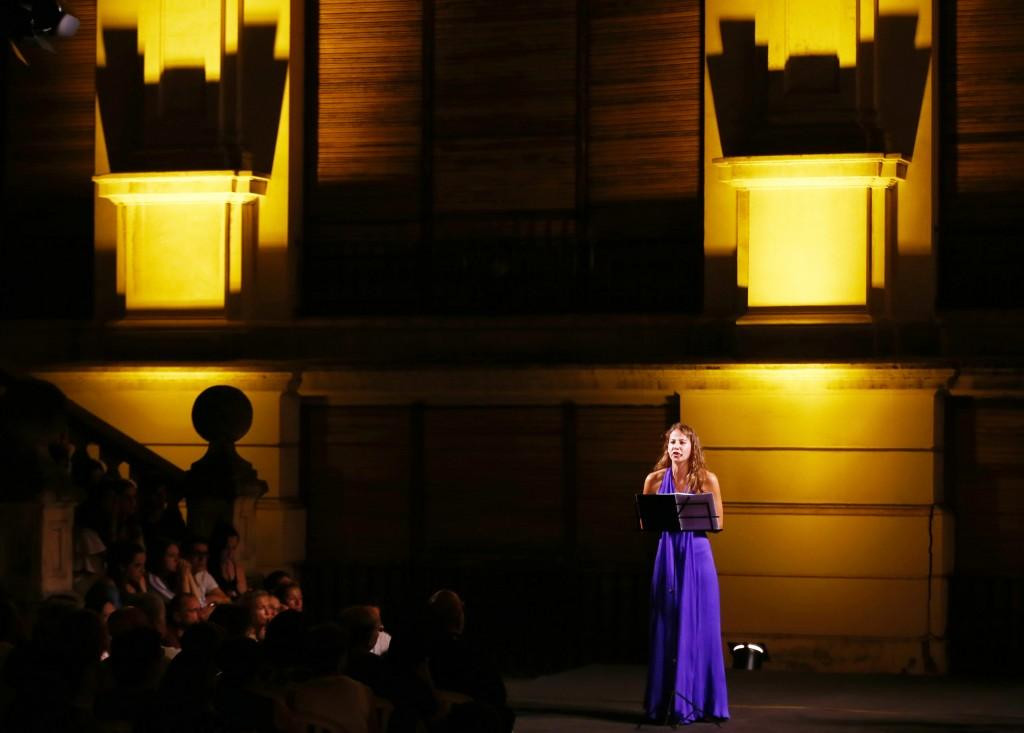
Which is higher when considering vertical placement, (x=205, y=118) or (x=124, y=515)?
(x=205, y=118)

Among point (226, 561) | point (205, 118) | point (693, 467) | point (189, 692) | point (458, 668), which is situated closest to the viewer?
point (189, 692)

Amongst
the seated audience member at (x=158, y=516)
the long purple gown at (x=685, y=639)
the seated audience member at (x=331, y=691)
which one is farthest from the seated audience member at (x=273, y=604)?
the seated audience member at (x=331, y=691)

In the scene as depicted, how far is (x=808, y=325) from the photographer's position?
661 inches

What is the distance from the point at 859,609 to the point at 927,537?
2.62 feet

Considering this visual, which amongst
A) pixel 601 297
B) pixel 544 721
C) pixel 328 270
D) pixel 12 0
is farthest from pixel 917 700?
pixel 12 0

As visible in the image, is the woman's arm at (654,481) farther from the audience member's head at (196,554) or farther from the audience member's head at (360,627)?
the audience member's head at (196,554)

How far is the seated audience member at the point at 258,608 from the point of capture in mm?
13141

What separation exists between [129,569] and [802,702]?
486 centimetres

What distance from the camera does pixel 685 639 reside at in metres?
13.3

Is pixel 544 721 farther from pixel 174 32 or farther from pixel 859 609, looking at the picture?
pixel 174 32

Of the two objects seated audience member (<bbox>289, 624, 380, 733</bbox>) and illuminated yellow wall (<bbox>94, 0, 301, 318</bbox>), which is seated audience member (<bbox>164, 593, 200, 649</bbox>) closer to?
seated audience member (<bbox>289, 624, 380, 733</bbox>)

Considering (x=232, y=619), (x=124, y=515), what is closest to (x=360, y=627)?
(x=232, y=619)

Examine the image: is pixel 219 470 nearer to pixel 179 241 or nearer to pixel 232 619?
pixel 179 241

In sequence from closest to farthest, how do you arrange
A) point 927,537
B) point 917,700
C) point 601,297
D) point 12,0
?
point 12,0
point 917,700
point 927,537
point 601,297
